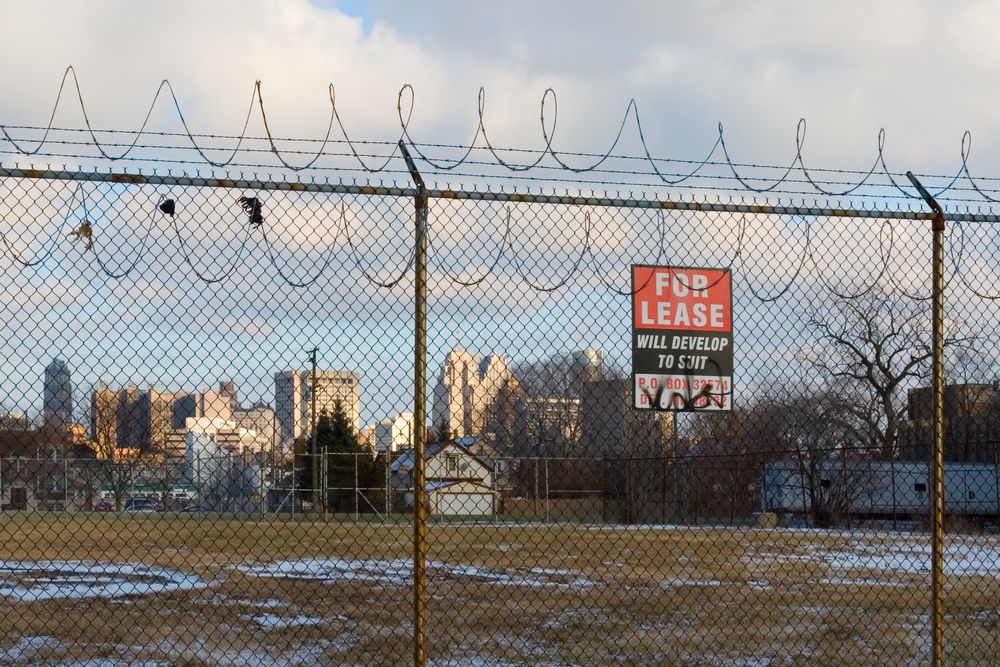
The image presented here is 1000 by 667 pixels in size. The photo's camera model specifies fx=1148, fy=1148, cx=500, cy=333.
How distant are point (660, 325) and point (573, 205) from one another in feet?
2.74

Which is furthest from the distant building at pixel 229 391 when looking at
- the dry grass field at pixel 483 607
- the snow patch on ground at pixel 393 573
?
the snow patch on ground at pixel 393 573

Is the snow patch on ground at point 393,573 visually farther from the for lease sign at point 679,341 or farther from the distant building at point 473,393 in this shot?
the for lease sign at point 679,341

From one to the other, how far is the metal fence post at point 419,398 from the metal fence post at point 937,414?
291 cm

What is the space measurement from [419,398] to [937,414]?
3.00 m

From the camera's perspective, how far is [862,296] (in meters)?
7.08

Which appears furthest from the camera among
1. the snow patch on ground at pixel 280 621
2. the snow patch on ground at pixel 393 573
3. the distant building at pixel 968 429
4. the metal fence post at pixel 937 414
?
the distant building at pixel 968 429

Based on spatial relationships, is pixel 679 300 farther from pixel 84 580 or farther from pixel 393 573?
pixel 84 580

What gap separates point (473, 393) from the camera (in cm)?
739

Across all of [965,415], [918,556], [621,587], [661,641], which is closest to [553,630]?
[661,641]

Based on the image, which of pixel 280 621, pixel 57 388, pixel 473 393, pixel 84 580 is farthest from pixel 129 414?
pixel 84 580

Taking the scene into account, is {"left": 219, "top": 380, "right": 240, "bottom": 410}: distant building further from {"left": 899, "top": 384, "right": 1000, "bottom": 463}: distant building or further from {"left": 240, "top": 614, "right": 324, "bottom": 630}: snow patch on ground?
{"left": 899, "top": 384, "right": 1000, "bottom": 463}: distant building

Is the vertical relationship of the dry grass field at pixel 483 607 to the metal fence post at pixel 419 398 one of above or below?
below

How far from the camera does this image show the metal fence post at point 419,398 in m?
5.80

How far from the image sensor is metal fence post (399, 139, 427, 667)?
580 cm
